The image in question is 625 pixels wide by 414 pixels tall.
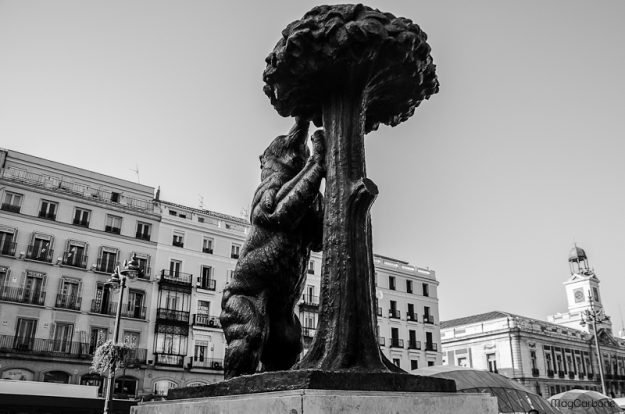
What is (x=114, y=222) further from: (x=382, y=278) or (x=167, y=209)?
(x=382, y=278)

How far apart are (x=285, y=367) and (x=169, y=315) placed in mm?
29104

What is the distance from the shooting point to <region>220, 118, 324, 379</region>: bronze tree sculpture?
3465mm

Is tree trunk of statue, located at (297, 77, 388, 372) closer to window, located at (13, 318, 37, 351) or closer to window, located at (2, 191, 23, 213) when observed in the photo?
window, located at (13, 318, 37, 351)

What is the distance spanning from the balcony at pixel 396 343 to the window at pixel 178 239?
1766cm

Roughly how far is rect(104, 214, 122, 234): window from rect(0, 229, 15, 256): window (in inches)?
194

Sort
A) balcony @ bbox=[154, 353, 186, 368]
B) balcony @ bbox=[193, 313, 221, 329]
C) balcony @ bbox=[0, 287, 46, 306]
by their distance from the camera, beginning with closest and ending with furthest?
balcony @ bbox=[0, 287, 46, 306] < balcony @ bbox=[154, 353, 186, 368] < balcony @ bbox=[193, 313, 221, 329]

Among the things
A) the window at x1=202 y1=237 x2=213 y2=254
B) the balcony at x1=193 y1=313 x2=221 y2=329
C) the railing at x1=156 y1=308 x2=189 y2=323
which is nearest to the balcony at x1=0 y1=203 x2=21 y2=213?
the railing at x1=156 y1=308 x2=189 y2=323

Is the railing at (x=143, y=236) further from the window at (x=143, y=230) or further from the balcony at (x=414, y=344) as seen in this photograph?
the balcony at (x=414, y=344)

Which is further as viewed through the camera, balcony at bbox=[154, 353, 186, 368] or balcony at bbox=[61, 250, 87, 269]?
balcony at bbox=[154, 353, 186, 368]

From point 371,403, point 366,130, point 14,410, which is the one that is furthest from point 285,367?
point 14,410

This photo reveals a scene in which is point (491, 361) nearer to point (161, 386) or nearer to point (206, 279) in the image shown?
point (206, 279)

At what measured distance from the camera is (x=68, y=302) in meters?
28.9

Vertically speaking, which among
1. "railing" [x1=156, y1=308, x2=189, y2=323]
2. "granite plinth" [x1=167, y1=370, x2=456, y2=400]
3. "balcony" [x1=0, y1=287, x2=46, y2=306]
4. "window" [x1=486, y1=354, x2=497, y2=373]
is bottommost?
"granite plinth" [x1=167, y1=370, x2=456, y2=400]

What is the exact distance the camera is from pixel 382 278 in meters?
41.9
